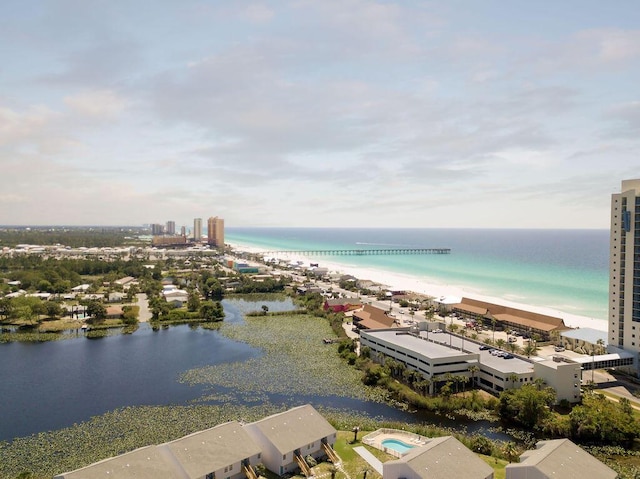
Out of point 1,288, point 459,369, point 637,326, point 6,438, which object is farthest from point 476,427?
point 1,288

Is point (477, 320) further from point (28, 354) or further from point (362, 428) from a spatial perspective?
point (28, 354)

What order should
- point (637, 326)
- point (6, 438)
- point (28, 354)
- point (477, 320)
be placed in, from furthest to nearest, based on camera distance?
point (477, 320) → point (28, 354) → point (637, 326) → point (6, 438)

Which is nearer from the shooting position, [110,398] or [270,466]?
[270,466]

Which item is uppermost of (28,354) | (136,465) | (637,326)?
(637,326)

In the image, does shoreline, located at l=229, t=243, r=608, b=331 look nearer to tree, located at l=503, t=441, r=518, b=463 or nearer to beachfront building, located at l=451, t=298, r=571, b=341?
beachfront building, located at l=451, t=298, r=571, b=341

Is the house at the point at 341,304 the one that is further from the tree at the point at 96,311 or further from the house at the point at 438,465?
the house at the point at 438,465

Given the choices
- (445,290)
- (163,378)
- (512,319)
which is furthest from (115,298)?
(512,319)

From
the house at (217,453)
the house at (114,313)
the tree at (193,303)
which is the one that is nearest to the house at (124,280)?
the tree at (193,303)
